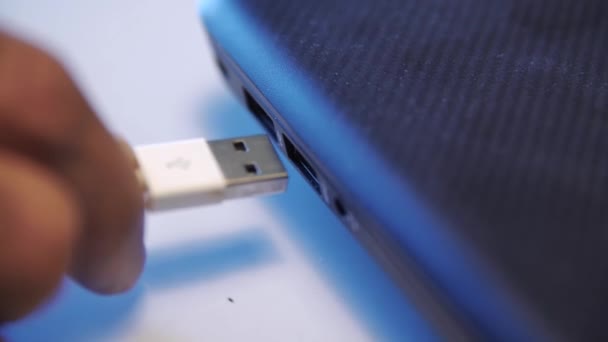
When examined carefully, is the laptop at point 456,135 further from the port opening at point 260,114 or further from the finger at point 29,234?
the finger at point 29,234

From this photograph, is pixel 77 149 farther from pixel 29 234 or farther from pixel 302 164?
pixel 302 164

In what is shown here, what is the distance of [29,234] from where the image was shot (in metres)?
0.28

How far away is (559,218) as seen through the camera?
0.37 meters

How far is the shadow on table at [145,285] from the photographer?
0.45 m

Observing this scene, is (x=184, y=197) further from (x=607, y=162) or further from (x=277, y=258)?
(x=607, y=162)

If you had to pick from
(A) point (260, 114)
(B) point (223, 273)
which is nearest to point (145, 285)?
(B) point (223, 273)

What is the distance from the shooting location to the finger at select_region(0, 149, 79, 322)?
0.28 meters

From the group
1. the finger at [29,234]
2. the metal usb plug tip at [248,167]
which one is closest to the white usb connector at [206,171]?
the metal usb plug tip at [248,167]

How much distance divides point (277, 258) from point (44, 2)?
418mm

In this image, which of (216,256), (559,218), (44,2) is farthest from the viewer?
(44,2)

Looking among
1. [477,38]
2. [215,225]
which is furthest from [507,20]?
[215,225]

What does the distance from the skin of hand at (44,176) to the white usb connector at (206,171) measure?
0.32ft

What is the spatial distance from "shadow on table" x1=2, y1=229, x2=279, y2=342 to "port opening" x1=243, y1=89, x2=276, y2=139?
3.2 inches

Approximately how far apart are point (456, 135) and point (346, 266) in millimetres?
141
